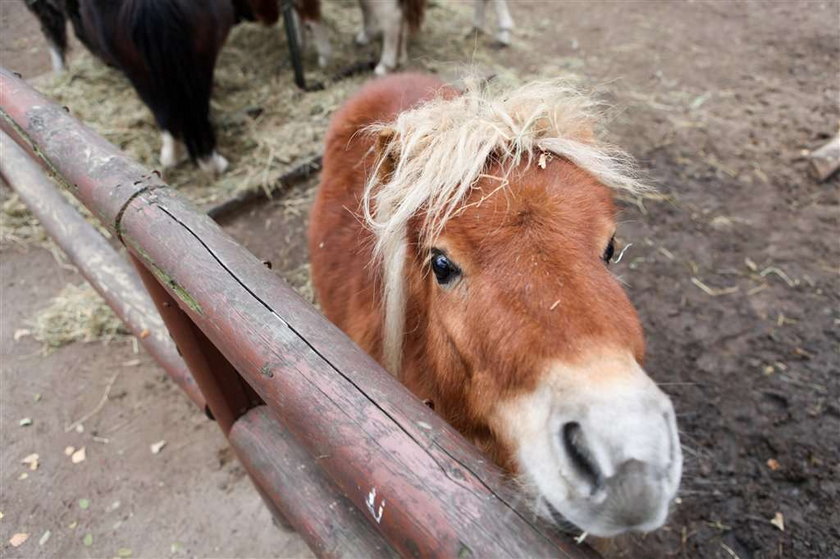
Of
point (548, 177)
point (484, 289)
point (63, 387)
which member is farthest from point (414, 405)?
point (63, 387)

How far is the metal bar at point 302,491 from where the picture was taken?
1.72 meters

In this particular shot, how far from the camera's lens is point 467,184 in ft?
4.95

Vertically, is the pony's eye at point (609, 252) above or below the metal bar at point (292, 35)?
above

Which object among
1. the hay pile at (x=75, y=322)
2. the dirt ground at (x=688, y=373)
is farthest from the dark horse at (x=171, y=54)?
the hay pile at (x=75, y=322)

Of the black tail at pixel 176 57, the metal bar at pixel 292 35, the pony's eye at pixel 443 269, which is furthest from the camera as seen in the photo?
the metal bar at pixel 292 35

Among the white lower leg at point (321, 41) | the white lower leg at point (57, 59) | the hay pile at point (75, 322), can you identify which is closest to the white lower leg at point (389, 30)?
the white lower leg at point (321, 41)

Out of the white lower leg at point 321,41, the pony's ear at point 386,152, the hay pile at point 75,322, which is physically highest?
the pony's ear at point 386,152

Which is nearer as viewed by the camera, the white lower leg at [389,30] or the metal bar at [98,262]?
the metal bar at [98,262]

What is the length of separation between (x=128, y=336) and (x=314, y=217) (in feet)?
5.65

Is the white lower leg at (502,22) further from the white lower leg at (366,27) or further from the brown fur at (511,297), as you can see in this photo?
the brown fur at (511,297)

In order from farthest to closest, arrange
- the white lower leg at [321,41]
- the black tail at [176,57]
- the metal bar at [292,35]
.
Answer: the white lower leg at [321,41] → the metal bar at [292,35] → the black tail at [176,57]

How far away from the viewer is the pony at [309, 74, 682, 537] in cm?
101

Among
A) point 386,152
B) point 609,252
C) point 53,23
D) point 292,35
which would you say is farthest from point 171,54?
point 609,252

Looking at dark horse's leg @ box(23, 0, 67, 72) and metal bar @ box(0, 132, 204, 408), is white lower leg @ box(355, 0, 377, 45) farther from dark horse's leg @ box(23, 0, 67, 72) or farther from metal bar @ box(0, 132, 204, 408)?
metal bar @ box(0, 132, 204, 408)
